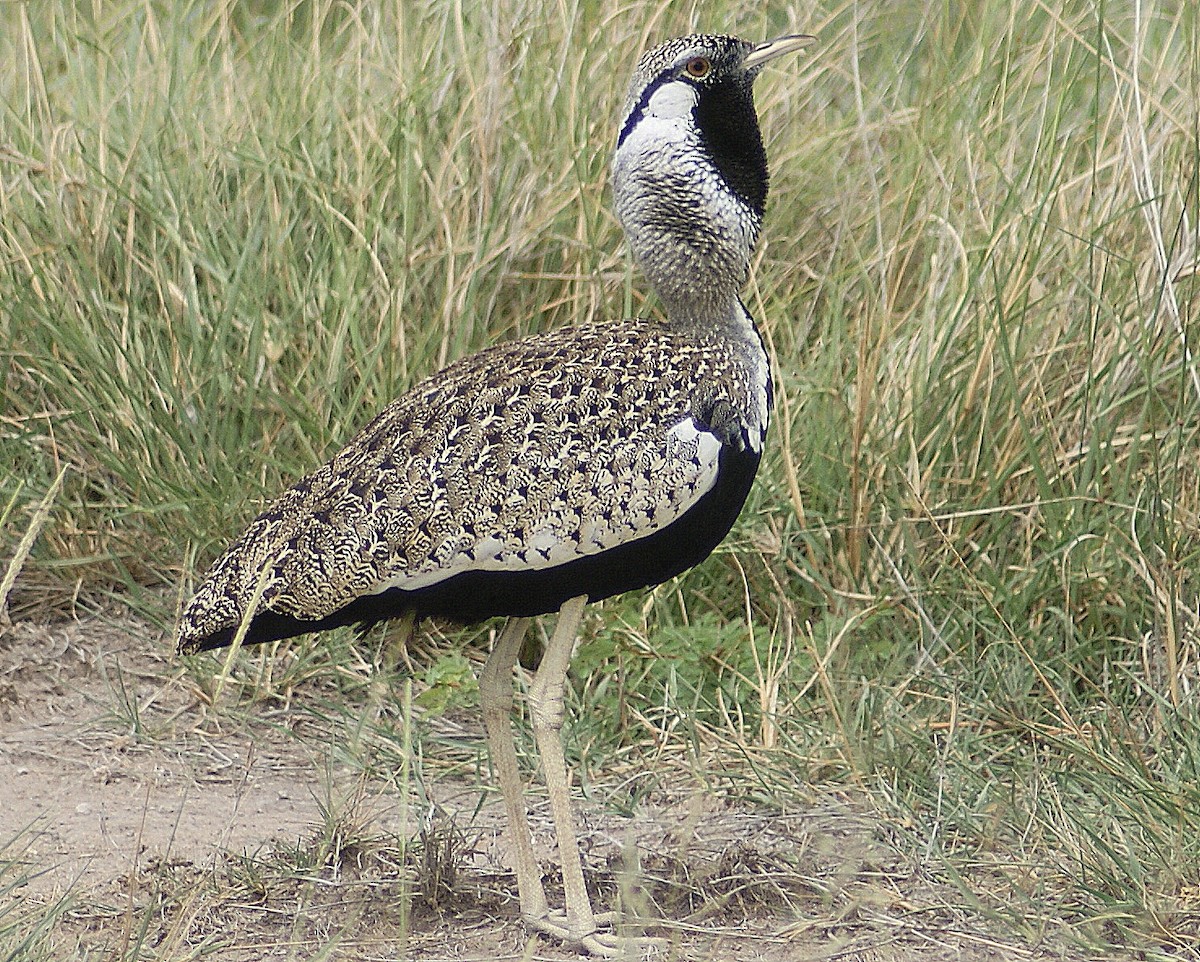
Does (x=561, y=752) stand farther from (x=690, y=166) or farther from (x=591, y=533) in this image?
(x=690, y=166)

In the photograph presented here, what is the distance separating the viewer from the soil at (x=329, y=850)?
10.3 ft

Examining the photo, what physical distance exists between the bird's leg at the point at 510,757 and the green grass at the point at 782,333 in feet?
1.99

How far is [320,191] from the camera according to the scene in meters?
4.76

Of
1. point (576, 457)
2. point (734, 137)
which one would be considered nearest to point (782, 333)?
point (734, 137)

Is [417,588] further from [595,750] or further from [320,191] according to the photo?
[320,191]

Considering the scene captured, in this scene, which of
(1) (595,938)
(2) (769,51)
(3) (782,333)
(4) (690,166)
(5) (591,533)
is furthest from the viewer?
(3) (782,333)

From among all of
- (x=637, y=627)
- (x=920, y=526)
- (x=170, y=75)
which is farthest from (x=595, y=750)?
(x=170, y=75)

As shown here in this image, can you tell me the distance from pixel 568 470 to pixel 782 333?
182 centimetres

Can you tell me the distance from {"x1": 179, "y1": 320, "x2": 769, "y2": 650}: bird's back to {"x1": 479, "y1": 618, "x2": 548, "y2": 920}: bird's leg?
0.88 ft

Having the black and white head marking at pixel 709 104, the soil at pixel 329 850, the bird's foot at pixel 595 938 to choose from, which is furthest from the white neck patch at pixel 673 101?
the bird's foot at pixel 595 938

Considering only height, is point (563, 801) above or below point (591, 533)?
below

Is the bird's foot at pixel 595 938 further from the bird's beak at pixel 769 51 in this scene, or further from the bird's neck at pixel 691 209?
the bird's beak at pixel 769 51

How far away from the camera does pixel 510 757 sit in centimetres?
341

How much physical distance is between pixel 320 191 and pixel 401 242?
1.02ft
